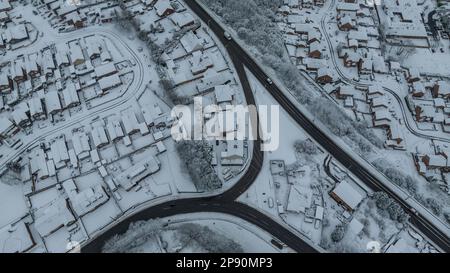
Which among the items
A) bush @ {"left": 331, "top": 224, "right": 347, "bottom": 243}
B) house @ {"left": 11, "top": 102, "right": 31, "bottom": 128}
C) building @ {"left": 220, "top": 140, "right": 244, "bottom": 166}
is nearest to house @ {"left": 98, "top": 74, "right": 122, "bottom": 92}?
house @ {"left": 11, "top": 102, "right": 31, "bottom": 128}

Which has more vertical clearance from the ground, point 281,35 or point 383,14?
point 383,14

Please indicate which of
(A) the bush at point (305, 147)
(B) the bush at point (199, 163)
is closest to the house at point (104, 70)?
(B) the bush at point (199, 163)

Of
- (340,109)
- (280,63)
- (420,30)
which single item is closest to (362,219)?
(340,109)

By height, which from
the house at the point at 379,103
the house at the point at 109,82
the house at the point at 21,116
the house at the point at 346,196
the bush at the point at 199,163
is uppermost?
the house at the point at 109,82

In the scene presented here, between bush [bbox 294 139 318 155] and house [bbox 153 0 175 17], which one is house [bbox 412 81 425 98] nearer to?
bush [bbox 294 139 318 155]

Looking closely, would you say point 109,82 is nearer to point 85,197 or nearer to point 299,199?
point 85,197

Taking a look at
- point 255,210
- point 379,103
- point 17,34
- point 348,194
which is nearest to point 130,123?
point 255,210

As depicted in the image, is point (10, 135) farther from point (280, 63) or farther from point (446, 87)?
point (446, 87)

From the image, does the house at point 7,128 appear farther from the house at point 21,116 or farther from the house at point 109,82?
the house at point 109,82
